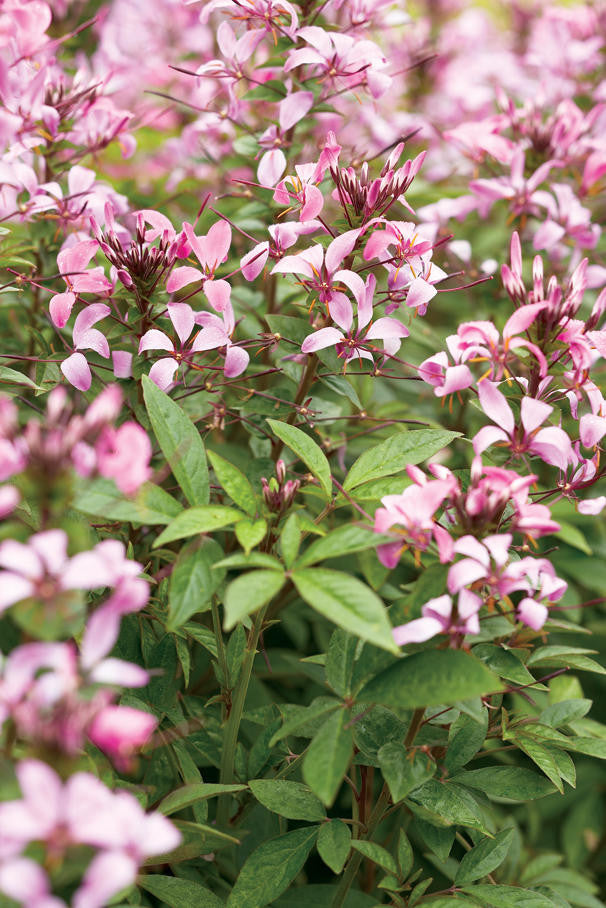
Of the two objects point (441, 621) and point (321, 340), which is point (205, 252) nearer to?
point (321, 340)

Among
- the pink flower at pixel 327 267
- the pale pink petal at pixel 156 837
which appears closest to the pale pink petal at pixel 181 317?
the pink flower at pixel 327 267

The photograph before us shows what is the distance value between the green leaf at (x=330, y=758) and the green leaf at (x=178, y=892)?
227 millimetres

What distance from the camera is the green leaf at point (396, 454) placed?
0.84m

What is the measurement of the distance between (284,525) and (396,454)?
0.16 m

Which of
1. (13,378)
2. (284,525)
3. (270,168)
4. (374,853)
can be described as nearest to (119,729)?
(284,525)

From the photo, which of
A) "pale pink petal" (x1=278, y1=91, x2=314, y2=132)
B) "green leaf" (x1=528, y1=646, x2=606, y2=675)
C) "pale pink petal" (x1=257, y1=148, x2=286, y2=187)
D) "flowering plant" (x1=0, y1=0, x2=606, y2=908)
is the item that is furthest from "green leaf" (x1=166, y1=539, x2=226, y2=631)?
"pale pink petal" (x1=278, y1=91, x2=314, y2=132)

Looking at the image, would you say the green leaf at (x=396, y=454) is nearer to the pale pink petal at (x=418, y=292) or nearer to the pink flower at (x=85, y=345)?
the pale pink petal at (x=418, y=292)

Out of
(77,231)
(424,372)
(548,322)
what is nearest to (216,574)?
(424,372)

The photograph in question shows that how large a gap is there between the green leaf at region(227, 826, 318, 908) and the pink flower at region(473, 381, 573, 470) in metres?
0.46

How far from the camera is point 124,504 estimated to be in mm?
701

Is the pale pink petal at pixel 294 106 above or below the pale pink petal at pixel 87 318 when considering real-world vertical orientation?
above

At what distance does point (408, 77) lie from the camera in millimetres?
2160

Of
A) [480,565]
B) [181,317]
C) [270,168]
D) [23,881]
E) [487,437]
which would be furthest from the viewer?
[270,168]

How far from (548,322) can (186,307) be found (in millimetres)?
410
